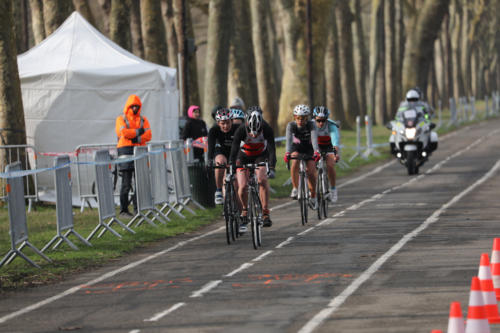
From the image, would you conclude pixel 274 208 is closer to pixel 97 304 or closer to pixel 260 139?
pixel 260 139

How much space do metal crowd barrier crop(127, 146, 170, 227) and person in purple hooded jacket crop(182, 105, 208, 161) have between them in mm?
4440

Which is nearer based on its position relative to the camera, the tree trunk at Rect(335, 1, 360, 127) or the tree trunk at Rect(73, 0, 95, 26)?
the tree trunk at Rect(73, 0, 95, 26)

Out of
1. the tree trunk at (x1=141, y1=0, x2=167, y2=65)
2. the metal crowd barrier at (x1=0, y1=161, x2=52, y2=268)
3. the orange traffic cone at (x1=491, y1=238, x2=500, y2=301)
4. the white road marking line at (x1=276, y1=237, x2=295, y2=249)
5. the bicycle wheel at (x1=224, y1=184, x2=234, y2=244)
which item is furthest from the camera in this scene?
the tree trunk at (x1=141, y1=0, x2=167, y2=65)

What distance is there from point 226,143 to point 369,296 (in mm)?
6083

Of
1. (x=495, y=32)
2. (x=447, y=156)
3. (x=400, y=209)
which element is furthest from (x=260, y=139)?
(x=495, y=32)

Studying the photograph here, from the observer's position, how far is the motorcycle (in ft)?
94.8

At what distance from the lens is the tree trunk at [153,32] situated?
35688 mm

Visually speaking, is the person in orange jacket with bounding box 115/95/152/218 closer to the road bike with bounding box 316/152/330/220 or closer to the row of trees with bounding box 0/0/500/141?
the row of trees with bounding box 0/0/500/141

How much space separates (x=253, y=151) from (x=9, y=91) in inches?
306

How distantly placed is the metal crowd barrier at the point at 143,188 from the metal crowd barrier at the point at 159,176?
30 cm

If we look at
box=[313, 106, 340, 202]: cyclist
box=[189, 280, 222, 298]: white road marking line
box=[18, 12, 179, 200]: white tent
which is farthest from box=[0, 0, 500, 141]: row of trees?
box=[189, 280, 222, 298]: white road marking line

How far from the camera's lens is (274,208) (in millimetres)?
21688

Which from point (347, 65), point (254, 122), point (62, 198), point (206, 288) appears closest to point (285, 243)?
point (254, 122)

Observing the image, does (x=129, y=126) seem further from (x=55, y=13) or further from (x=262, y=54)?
(x=262, y=54)
